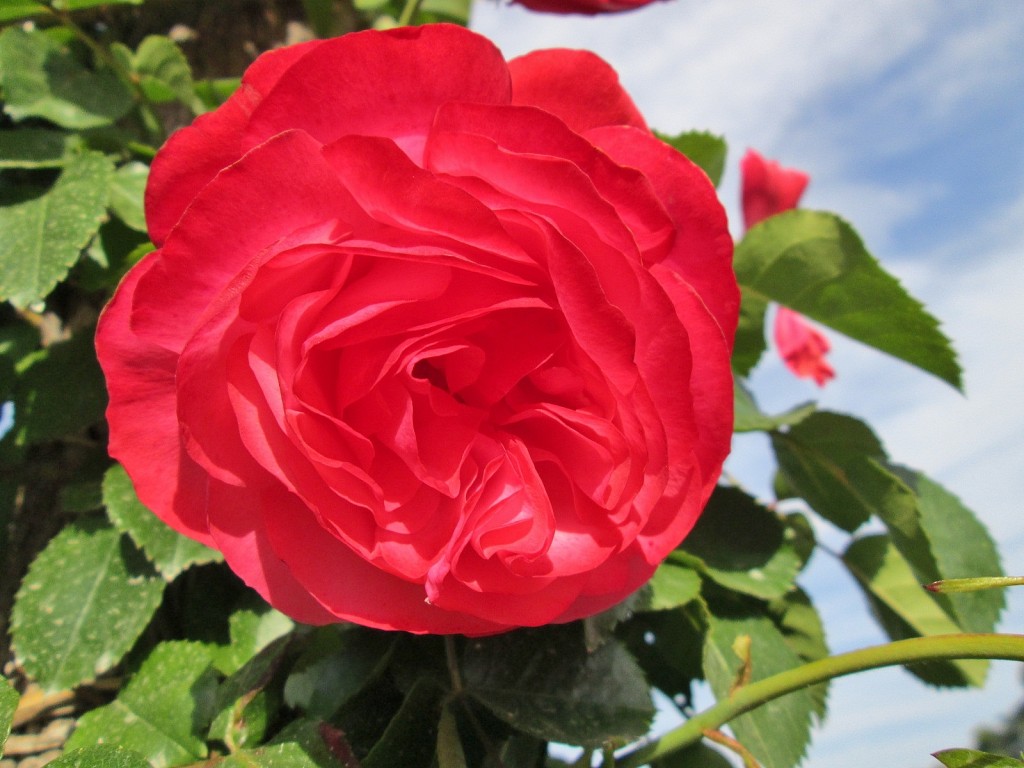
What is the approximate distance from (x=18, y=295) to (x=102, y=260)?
12 cm

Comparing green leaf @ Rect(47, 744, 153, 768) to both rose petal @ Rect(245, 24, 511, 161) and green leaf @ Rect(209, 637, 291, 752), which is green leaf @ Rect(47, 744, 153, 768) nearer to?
green leaf @ Rect(209, 637, 291, 752)

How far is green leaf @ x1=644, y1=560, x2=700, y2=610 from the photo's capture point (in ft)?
1.91

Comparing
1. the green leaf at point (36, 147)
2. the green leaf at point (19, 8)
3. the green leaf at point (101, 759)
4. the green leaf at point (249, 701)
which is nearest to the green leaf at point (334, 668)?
the green leaf at point (249, 701)

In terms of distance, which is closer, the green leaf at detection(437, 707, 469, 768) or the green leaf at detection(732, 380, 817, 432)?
the green leaf at detection(437, 707, 469, 768)

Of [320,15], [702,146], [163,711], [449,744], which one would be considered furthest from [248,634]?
[320,15]

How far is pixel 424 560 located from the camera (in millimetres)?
417

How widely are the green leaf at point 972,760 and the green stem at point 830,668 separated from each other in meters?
0.04

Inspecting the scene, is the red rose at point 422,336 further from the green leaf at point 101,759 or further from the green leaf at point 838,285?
the green leaf at point 838,285

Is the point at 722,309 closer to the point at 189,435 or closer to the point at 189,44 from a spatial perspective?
the point at 189,435

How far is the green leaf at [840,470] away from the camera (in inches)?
27.4

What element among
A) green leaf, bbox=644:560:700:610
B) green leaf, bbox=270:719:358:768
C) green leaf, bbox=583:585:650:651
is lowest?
green leaf, bbox=270:719:358:768

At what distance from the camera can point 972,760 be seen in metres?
0.35

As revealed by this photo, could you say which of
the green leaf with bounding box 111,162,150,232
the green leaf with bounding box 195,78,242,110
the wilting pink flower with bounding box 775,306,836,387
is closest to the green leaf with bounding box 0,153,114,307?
the green leaf with bounding box 111,162,150,232

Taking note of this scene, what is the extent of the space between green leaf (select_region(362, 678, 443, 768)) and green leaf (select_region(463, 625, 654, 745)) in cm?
3
